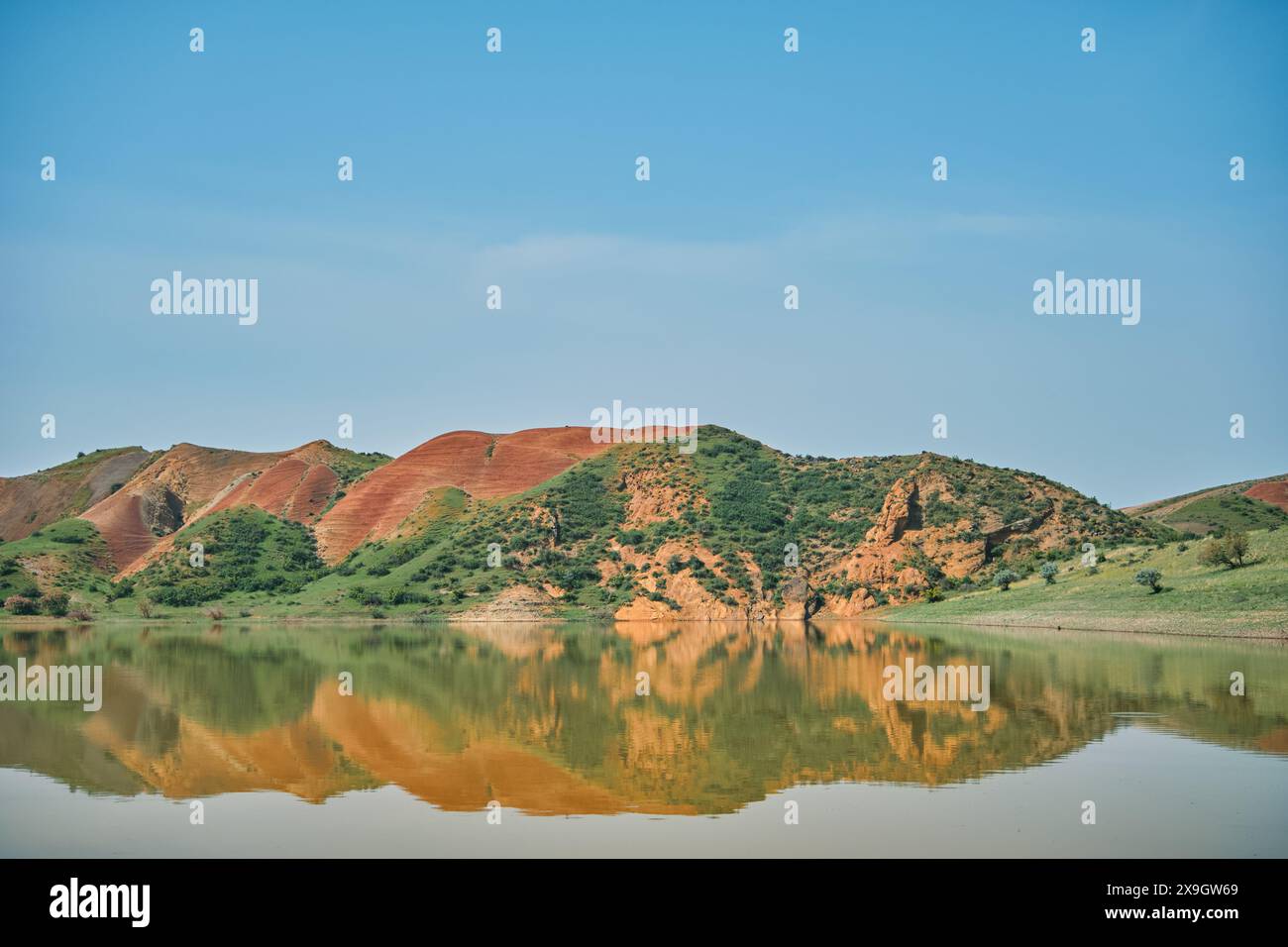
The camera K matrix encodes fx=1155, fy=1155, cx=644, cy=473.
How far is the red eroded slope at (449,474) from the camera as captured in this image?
13275cm

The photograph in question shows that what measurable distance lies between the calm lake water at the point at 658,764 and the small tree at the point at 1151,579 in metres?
23.0

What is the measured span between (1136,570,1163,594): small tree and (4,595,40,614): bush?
3497 inches

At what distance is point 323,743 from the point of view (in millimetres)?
22391

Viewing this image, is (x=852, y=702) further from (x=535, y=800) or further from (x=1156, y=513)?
(x=1156, y=513)

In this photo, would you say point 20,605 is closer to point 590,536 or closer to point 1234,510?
point 590,536

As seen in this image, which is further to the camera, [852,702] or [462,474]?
[462,474]

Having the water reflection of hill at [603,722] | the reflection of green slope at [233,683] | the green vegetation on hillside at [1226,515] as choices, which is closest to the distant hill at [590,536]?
the green vegetation on hillside at [1226,515]

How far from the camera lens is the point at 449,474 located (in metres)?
141

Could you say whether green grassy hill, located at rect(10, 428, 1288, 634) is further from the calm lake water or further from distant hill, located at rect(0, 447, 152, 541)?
the calm lake water

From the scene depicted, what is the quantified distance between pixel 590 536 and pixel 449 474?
35383 mm

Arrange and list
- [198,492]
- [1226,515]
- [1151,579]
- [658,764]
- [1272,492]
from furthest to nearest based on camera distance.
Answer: [198,492]
[1272,492]
[1226,515]
[1151,579]
[658,764]

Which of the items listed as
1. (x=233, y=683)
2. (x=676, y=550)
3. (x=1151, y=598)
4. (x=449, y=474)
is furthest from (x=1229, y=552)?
(x=449, y=474)
